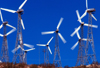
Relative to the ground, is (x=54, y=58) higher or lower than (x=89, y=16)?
lower

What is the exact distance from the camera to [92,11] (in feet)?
210

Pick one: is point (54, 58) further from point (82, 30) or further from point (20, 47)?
point (20, 47)

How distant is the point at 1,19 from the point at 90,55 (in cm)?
3228

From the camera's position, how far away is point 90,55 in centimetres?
6097

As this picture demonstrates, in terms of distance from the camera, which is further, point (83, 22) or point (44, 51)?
point (44, 51)

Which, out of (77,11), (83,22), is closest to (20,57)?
(83,22)

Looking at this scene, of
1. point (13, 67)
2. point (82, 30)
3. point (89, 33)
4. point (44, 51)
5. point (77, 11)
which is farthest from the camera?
point (44, 51)

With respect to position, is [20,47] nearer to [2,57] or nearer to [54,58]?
[2,57]

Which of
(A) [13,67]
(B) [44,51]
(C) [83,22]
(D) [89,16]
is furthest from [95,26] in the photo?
(A) [13,67]

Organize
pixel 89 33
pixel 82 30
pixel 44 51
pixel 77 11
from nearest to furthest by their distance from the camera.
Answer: pixel 89 33 → pixel 82 30 → pixel 77 11 → pixel 44 51

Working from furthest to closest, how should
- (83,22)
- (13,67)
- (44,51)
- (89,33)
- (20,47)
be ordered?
1. (44,51)
2. (83,22)
3. (89,33)
4. (20,47)
5. (13,67)

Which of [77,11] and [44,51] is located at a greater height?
[77,11]

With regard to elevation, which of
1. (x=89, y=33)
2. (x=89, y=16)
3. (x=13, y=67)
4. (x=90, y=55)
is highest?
(x=89, y=16)

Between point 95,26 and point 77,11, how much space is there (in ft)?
35.7
